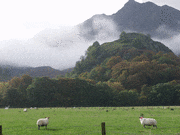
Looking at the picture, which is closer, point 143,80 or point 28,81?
point 28,81

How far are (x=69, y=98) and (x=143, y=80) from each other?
65153 mm

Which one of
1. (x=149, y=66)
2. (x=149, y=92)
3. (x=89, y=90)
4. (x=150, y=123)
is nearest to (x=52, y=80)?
(x=89, y=90)

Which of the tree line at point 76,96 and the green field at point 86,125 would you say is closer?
the green field at point 86,125

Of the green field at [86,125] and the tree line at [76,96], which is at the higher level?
the tree line at [76,96]

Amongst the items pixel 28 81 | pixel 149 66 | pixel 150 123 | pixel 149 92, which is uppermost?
pixel 149 66

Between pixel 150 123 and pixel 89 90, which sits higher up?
pixel 89 90

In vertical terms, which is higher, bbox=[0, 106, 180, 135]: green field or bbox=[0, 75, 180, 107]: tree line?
bbox=[0, 75, 180, 107]: tree line

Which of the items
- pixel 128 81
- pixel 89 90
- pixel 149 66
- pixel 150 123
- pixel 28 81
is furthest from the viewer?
pixel 149 66

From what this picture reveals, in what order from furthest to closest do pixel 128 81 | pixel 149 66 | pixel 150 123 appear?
pixel 149 66
pixel 128 81
pixel 150 123

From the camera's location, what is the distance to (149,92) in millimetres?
115000

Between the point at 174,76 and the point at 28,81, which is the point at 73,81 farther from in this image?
the point at 174,76

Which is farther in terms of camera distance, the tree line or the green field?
the tree line

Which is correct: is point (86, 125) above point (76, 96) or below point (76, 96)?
below

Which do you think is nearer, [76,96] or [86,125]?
[86,125]
